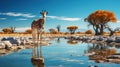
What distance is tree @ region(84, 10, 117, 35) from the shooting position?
48688mm

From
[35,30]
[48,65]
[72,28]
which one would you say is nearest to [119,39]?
[35,30]

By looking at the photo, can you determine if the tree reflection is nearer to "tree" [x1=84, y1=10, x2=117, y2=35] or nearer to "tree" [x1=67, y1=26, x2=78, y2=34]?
"tree" [x1=84, y1=10, x2=117, y2=35]

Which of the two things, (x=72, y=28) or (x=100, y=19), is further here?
(x=72, y=28)

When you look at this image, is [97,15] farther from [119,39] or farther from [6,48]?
[6,48]

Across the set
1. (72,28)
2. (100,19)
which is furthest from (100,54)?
(72,28)

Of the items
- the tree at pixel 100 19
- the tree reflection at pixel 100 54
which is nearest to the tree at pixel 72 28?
the tree at pixel 100 19

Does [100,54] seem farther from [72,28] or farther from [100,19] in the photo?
[72,28]

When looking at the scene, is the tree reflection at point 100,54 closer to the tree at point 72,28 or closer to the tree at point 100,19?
the tree at point 100,19

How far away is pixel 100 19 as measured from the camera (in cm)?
4850

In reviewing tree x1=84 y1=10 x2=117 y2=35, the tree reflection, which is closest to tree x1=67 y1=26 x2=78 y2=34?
tree x1=84 y1=10 x2=117 y2=35

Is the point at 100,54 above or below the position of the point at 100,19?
below

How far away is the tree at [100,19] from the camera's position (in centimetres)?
4869

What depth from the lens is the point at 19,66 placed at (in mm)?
11859

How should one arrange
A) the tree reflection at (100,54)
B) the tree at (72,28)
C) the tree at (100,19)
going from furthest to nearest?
the tree at (72,28) → the tree at (100,19) → the tree reflection at (100,54)
